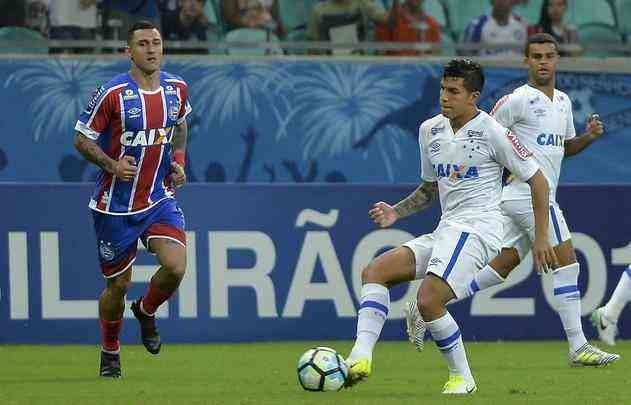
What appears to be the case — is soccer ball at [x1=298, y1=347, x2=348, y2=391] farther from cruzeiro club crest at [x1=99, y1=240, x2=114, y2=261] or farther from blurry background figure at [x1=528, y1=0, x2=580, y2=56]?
blurry background figure at [x1=528, y1=0, x2=580, y2=56]

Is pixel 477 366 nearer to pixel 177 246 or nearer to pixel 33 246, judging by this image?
pixel 177 246

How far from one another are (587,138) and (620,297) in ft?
5.13

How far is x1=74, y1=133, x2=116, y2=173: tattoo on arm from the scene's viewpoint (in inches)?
349

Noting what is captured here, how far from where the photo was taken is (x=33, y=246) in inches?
464

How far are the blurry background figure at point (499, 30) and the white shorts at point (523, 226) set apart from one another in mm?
5125

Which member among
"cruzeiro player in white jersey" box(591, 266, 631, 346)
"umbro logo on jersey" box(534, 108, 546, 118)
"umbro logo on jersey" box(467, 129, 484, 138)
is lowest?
"cruzeiro player in white jersey" box(591, 266, 631, 346)

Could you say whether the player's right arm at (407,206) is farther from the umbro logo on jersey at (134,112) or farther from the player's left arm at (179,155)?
the umbro logo on jersey at (134,112)

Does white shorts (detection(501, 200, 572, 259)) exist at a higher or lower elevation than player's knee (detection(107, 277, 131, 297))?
higher

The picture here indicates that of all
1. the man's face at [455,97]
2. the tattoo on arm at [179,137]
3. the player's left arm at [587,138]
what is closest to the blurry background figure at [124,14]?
the tattoo on arm at [179,137]

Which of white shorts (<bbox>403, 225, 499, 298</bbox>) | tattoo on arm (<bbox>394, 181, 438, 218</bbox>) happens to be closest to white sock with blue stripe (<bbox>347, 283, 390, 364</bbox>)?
white shorts (<bbox>403, 225, 499, 298</bbox>)

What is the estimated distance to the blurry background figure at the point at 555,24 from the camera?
49.6 feet

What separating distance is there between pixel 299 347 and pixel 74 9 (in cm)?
466

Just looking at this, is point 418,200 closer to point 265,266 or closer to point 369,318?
point 369,318

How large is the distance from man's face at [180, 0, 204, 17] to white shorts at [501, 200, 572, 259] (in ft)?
17.9
